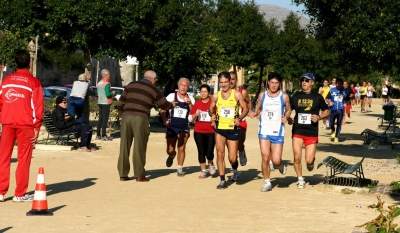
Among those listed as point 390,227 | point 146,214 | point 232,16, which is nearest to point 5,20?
point 146,214

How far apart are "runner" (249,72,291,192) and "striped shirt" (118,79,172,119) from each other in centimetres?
187

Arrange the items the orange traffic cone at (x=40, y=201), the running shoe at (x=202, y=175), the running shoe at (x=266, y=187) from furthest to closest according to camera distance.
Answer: the running shoe at (x=202, y=175), the running shoe at (x=266, y=187), the orange traffic cone at (x=40, y=201)

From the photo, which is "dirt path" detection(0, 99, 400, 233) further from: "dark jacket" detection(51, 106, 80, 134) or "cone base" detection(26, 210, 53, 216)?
"dark jacket" detection(51, 106, 80, 134)

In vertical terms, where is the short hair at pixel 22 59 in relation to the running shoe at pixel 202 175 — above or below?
above

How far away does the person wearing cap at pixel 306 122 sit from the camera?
47.1 ft

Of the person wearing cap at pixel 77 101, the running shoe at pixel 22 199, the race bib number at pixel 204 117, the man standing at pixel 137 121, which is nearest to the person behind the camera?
the running shoe at pixel 22 199

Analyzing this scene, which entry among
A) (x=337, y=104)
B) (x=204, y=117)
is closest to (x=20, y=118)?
(x=204, y=117)

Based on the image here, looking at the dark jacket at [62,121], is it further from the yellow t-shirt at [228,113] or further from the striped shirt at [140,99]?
the yellow t-shirt at [228,113]

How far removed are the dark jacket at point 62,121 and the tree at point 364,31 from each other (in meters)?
6.61

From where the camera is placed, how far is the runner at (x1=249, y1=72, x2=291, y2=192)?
45.6ft

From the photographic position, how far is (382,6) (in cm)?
1983

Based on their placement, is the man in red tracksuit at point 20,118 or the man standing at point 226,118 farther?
the man standing at point 226,118

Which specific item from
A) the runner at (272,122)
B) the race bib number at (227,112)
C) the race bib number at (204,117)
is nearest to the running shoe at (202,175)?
the race bib number at (204,117)

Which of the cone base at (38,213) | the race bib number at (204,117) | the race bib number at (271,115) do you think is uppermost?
the race bib number at (271,115)
